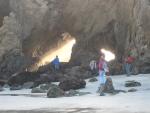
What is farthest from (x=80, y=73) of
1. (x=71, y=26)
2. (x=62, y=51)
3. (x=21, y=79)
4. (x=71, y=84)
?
(x=62, y=51)

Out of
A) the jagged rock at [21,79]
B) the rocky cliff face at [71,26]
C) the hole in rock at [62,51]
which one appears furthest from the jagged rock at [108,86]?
the hole in rock at [62,51]

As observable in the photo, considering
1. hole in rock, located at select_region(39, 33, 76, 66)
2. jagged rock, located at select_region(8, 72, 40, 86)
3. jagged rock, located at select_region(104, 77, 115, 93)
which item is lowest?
jagged rock, located at select_region(104, 77, 115, 93)

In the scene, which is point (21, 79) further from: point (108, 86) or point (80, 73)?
point (108, 86)

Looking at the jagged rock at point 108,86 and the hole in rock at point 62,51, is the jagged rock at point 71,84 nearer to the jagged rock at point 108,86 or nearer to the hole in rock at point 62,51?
the jagged rock at point 108,86

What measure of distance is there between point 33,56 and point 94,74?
11.4 meters

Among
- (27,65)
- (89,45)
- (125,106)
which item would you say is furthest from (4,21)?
(125,106)

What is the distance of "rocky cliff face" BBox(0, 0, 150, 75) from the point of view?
116ft

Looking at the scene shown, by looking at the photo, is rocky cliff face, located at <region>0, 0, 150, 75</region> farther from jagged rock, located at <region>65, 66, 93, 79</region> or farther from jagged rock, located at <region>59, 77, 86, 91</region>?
jagged rock, located at <region>59, 77, 86, 91</region>

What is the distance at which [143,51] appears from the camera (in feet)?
101

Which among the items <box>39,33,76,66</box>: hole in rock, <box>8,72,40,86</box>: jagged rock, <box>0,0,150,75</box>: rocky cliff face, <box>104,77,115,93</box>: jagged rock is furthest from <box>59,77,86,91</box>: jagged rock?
<box>39,33,76,66</box>: hole in rock

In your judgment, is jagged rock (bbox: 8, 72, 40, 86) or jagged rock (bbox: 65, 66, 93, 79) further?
jagged rock (bbox: 8, 72, 40, 86)

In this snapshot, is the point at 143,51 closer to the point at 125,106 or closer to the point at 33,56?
the point at 33,56

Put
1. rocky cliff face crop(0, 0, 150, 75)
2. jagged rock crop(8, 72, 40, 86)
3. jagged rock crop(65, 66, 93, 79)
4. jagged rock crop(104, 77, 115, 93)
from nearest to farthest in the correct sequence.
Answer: jagged rock crop(104, 77, 115, 93) < jagged rock crop(65, 66, 93, 79) < jagged rock crop(8, 72, 40, 86) < rocky cliff face crop(0, 0, 150, 75)

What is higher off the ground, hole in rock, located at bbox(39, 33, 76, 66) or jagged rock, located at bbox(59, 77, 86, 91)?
hole in rock, located at bbox(39, 33, 76, 66)
